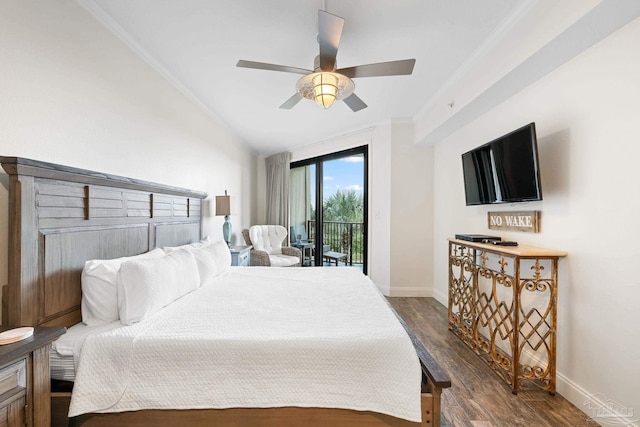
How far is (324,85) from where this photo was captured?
1.87 m

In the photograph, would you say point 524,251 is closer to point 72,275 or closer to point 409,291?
point 409,291

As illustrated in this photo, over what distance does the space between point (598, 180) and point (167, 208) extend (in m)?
3.32

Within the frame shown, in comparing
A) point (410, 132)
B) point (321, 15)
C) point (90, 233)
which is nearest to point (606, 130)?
point (321, 15)

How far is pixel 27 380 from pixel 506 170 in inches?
124

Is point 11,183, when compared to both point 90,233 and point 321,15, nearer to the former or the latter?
point 90,233

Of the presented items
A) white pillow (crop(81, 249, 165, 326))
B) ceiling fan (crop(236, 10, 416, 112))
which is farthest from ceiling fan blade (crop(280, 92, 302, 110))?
white pillow (crop(81, 249, 165, 326))

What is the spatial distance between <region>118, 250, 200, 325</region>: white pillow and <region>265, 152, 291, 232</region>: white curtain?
3.76 m

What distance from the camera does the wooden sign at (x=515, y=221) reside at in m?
2.12

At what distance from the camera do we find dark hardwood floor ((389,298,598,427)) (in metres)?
Answer: 1.61

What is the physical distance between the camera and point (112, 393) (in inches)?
48.4

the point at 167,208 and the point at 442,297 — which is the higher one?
the point at 167,208

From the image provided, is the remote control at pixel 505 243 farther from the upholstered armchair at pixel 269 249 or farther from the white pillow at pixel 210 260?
the upholstered armchair at pixel 269 249

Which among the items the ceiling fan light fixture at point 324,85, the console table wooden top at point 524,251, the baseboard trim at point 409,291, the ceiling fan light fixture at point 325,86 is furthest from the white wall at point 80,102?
the baseboard trim at point 409,291

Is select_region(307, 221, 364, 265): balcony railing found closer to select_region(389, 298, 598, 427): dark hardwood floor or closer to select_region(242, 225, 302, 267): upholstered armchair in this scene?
select_region(242, 225, 302, 267): upholstered armchair
